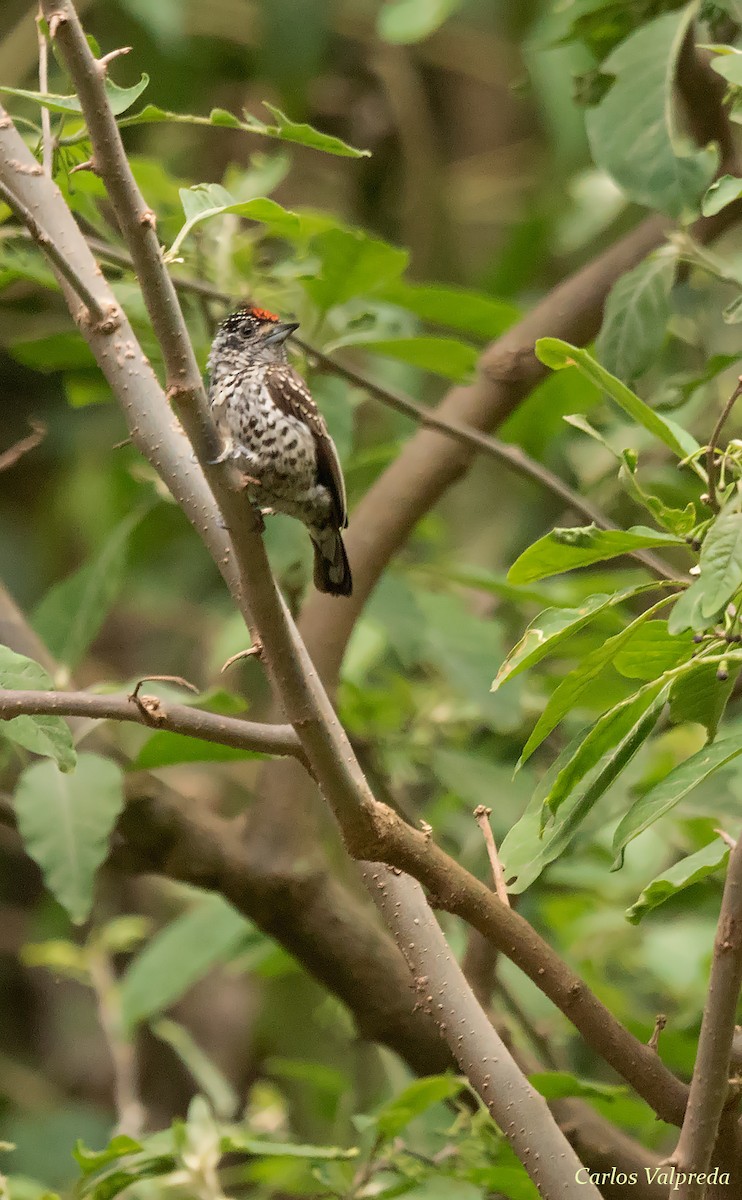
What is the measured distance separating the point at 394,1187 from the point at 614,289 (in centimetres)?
134

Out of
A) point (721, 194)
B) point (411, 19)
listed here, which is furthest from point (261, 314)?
point (721, 194)

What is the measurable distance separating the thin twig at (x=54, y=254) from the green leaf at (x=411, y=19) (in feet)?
4.48

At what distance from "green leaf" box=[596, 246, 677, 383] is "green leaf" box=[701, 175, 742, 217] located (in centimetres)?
63

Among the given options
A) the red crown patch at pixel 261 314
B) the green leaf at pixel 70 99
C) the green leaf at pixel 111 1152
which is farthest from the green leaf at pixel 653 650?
the red crown patch at pixel 261 314

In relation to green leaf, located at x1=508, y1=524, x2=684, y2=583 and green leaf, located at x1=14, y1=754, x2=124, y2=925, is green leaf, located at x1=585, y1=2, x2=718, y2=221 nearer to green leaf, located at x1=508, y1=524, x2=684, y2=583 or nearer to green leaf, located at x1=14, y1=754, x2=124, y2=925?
green leaf, located at x1=508, y1=524, x2=684, y2=583

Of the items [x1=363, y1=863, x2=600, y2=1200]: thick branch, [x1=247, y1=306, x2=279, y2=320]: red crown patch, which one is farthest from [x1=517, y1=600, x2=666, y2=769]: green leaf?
[x1=247, y1=306, x2=279, y2=320]: red crown patch

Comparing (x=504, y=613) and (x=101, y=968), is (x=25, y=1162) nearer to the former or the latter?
(x=101, y=968)

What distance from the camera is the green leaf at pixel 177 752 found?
6.56 ft

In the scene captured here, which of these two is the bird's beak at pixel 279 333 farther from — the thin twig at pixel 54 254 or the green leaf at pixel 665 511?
the green leaf at pixel 665 511

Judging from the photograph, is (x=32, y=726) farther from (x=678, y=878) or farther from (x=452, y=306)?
(x=452, y=306)

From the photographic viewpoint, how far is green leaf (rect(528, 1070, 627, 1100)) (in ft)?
5.54

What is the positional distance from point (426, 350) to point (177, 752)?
2.66 ft

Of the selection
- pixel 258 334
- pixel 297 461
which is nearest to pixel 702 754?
pixel 297 461

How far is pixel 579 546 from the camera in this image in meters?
1.31
